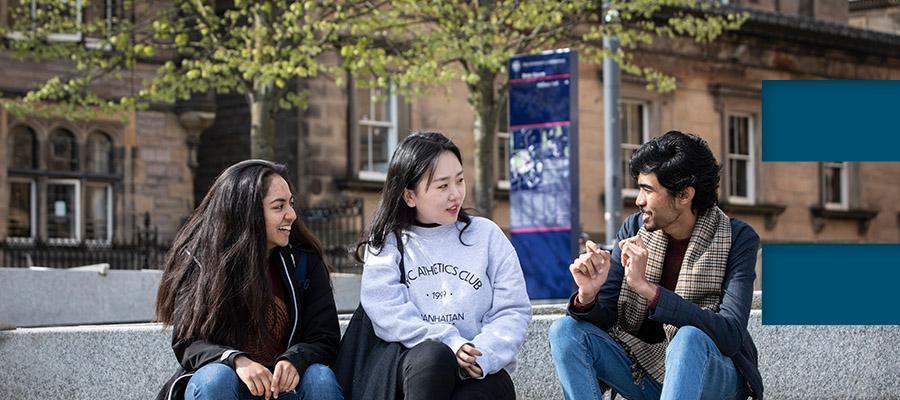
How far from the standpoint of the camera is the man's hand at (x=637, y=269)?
5.77m

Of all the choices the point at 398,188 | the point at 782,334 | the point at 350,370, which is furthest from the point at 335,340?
the point at 782,334

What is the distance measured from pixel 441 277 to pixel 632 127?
2351 centimetres

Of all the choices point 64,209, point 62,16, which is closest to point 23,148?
point 64,209

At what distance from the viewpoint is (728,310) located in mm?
5863

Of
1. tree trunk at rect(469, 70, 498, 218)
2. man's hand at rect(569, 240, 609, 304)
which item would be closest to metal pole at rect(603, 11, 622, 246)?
tree trunk at rect(469, 70, 498, 218)

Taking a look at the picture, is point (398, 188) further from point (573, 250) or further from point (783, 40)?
point (783, 40)

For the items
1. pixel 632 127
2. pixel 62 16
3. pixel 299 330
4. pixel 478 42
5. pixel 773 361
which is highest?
pixel 62 16

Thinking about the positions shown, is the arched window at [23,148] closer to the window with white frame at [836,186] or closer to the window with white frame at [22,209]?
the window with white frame at [22,209]

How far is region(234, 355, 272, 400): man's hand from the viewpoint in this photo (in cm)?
584

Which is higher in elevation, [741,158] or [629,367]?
[741,158]

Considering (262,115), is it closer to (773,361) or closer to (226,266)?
A: (773,361)

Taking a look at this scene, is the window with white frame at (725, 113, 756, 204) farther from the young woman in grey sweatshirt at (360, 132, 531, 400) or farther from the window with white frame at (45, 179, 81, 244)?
the young woman in grey sweatshirt at (360, 132, 531, 400)

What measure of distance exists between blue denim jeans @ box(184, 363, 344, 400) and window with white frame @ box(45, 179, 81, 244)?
18.2 metres

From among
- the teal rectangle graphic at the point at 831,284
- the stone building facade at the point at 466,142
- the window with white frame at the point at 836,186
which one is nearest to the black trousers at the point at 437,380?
the teal rectangle graphic at the point at 831,284
